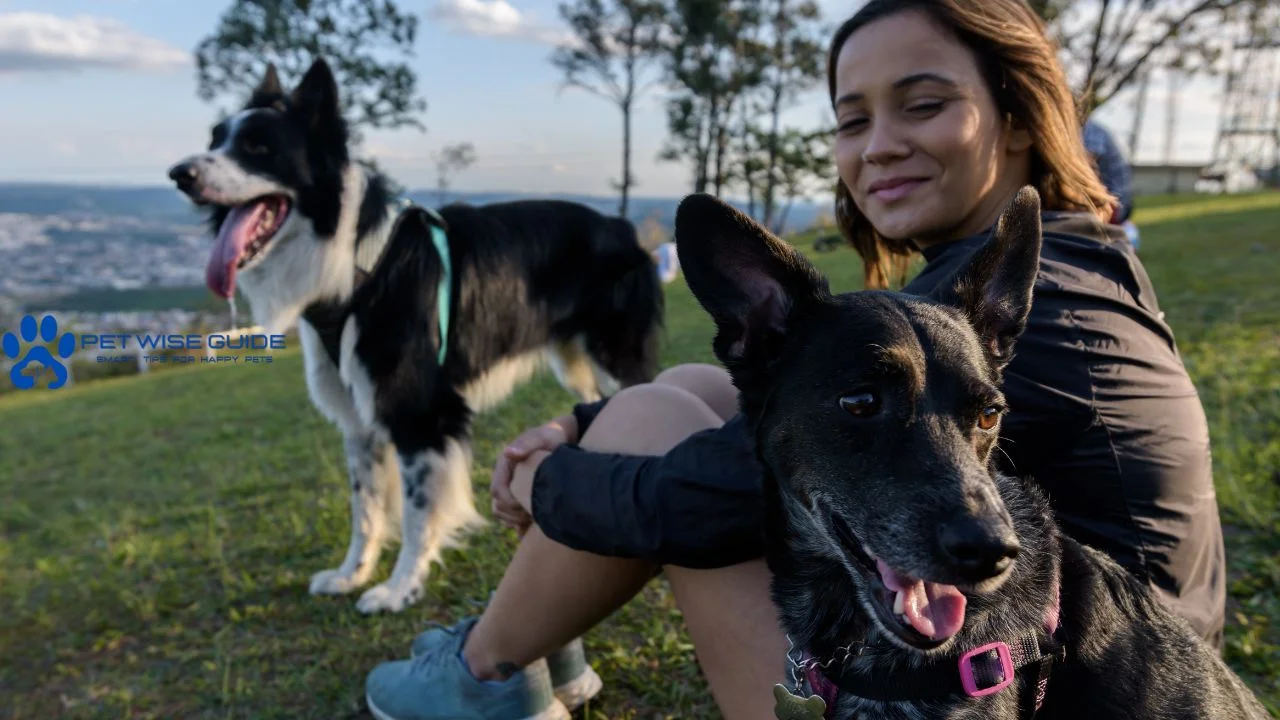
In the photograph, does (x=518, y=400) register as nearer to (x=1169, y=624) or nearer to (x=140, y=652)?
(x=140, y=652)

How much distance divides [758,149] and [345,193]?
83.7 feet

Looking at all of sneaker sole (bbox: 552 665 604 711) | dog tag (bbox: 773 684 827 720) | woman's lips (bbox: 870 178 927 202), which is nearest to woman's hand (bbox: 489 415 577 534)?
sneaker sole (bbox: 552 665 604 711)

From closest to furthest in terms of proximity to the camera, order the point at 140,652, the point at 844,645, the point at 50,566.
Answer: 1. the point at 844,645
2. the point at 140,652
3. the point at 50,566

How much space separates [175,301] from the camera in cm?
2033

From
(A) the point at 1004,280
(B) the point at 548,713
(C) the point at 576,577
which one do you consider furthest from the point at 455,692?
(A) the point at 1004,280

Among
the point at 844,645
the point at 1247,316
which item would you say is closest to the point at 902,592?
the point at 844,645

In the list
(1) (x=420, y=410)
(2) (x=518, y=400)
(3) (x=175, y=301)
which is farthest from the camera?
(3) (x=175, y=301)

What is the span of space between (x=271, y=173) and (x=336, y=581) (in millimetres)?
1957

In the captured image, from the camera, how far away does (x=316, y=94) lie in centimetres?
381

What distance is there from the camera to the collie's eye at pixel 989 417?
4.86 feet

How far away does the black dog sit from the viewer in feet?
4.49

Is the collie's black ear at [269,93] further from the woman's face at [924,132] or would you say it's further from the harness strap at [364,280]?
the woman's face at [924,132]

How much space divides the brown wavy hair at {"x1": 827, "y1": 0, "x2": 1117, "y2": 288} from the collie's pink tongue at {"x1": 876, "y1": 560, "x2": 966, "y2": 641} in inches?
47.1

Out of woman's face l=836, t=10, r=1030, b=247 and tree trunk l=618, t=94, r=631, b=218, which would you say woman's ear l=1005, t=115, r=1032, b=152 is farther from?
tree trunk l=618, t=94, r=631, b=218
